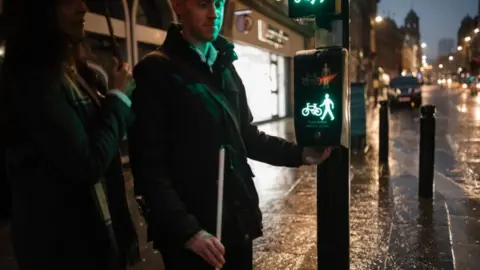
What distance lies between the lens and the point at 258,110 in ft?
57.3

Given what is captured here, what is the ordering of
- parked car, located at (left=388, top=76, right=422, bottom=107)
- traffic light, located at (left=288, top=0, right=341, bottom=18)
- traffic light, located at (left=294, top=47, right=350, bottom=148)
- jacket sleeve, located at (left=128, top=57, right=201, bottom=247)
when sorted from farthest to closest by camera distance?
parked car, located at (left=388, top=76, right=422, bottom=107) → traffic light, located at (left=288, top=0, right=341, bottom=18) → traffic light, located at (left=294, top=47, right=350, bottom=148) → jacket sleeve, located at (left=128, top=57, right=201, bottom=247)

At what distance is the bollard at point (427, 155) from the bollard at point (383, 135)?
2488 millimetres

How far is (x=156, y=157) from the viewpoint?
1909 millimetres

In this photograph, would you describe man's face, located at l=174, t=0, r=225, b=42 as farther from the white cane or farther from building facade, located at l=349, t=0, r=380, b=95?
building facade, located at l=349, t=0, r=380, b=95

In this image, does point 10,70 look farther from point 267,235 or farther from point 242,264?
point 267,235

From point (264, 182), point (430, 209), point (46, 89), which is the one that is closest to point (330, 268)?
point (46, 89)

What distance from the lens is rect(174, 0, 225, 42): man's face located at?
6.81 feet

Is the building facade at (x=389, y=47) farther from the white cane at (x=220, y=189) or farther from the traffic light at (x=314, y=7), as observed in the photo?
the white cane at (x=220, y=189)

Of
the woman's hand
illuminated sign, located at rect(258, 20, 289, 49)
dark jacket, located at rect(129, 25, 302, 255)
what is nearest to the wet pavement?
dark jacket, located at rect(129, 25, 302, 255)

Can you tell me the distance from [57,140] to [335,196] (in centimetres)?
196

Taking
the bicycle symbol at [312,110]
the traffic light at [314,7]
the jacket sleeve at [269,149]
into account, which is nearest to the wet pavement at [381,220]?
the bicycle symbol at [312,110]

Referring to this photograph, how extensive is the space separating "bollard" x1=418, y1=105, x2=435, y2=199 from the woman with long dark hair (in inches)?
216

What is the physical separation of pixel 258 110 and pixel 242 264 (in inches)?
603

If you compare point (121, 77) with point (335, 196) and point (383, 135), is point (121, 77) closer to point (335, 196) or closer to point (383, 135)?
point (335, 196)
